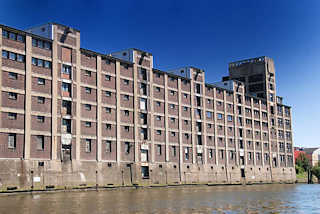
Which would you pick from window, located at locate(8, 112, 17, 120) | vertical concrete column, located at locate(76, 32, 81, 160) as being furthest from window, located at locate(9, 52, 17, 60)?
vertical concrete column, located at locate(76, 32, 81, 160)

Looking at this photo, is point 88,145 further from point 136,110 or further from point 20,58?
point 20,58

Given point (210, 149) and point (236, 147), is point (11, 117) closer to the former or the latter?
point (210, 149)

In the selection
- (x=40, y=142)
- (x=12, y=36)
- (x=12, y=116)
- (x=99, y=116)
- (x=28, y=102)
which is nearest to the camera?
(x=12, y=116)

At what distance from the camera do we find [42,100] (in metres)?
55.7

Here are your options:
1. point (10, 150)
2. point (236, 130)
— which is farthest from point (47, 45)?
point (236, 130)

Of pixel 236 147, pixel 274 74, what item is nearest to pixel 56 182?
pixel 236 147

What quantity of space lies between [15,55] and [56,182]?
16.7 metres

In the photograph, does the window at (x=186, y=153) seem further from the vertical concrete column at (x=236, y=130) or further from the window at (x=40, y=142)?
the window at (x=40, y=142)

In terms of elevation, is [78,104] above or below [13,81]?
below

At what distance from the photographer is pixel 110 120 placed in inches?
2547

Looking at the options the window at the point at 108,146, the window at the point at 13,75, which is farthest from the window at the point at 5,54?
the window at the point at 108,146

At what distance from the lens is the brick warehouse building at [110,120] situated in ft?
174

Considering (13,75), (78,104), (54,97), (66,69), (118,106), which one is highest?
(66,69)

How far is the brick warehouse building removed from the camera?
53.1 meters
